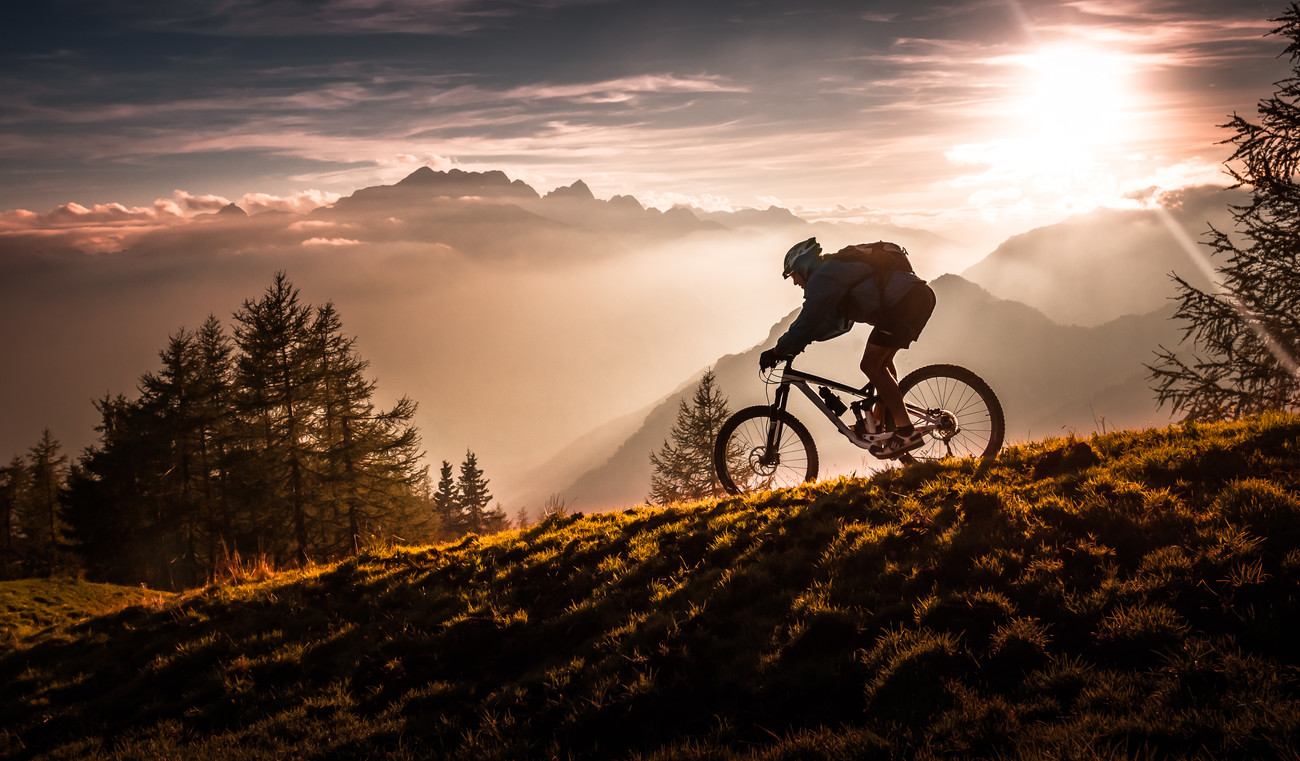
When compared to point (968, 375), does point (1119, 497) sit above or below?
below

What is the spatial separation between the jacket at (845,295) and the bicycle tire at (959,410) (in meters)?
0.93

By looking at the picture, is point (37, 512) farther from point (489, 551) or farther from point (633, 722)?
point (633, 722)

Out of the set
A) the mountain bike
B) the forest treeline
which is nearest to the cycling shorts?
the mountain bike

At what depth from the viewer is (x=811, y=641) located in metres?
4.61

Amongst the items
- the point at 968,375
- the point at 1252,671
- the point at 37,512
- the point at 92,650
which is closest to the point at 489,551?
the point at 92,650

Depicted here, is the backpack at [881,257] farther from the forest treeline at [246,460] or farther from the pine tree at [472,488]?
the pine tree at [472,488]

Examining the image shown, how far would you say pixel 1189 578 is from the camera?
4250 millimetres

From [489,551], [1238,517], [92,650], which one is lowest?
[92,650]

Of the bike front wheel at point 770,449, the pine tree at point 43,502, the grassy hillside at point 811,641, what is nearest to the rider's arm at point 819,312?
the bike front wheel at point 770,449

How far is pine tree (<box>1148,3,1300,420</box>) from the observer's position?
52.5ft

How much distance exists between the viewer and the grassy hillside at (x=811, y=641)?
3.52 metres

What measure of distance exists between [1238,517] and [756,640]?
3.53 m

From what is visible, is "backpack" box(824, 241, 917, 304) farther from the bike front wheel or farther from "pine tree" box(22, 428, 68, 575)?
"pine tree" box(22, 428, 68, 575)

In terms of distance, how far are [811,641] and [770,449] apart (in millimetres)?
4577
